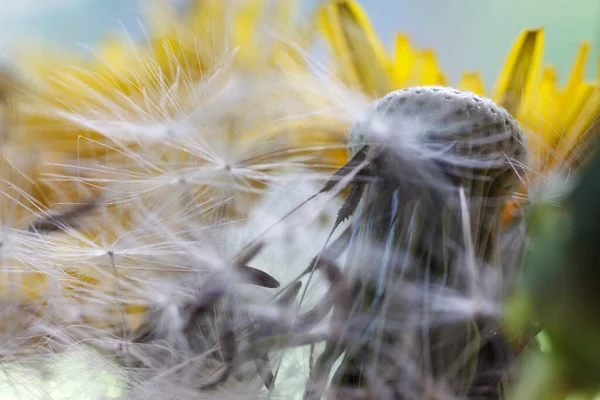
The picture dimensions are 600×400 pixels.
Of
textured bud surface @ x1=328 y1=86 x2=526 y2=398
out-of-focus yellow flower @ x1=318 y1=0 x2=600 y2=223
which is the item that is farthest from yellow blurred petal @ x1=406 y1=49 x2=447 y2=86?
textured bud surface @ x1=328 y1=86 x2=526 y2=398

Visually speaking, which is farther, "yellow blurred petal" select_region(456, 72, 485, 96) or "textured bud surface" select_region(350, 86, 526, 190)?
"yellow blurred petal" select_region(456, 72, 485, 96)

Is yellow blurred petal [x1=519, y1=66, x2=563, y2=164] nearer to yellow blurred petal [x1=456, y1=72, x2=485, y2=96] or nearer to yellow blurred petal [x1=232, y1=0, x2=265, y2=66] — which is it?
yellow blurred petal [x1=456, y1=72, x2=485, y2=96]

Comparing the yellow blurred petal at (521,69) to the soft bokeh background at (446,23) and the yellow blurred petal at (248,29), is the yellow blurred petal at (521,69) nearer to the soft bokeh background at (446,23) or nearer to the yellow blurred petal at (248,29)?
the soft bokeh background at (446,23)

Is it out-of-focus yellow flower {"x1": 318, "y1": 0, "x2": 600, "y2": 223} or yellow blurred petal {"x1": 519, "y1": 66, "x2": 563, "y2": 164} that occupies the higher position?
out-of-focus yellow flower {"x1": 318, "y1": 0, "x2": 600, "y2": 223}

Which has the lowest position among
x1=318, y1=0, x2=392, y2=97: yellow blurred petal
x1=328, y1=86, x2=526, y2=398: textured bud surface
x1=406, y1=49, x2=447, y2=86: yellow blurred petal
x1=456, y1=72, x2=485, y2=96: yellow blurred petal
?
x1=328, y1=86, x2=526, y2=398: textured bud surface

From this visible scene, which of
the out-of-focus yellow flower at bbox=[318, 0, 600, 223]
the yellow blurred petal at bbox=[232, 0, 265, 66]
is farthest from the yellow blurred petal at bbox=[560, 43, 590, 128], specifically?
the yellow blurred petal at bbox=[232, 0, 265, 66]

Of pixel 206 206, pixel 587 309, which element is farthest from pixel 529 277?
A: pixel 206 206

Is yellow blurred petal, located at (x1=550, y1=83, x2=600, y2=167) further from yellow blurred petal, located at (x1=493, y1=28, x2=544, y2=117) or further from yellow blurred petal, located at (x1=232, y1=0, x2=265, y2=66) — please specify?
yellow blurred petal, located at (x1=232, y1=0, x2=265, y2=66)

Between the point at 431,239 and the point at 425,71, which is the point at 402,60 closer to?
the point at 425,71
